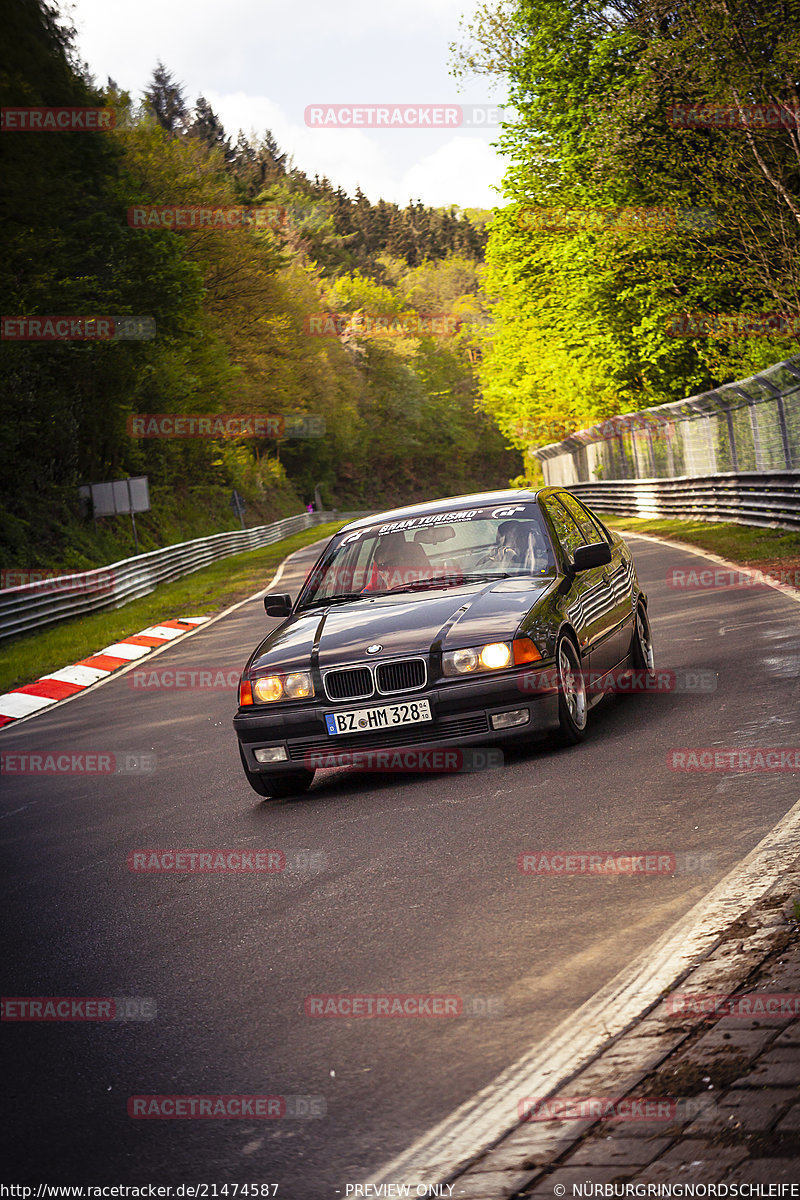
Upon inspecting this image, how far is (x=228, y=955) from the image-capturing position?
198 inches

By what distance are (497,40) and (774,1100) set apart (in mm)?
43764

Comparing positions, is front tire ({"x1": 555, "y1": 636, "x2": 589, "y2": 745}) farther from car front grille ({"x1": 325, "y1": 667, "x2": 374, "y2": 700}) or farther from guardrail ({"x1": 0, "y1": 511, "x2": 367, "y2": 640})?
guardrail ({"x1": 0, "y1": 511, "x2": 367, "y2": 640})

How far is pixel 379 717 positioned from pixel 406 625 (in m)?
0.55

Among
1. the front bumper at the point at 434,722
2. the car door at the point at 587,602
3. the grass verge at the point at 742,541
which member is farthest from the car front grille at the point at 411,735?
the grass verge at the point at 742,541

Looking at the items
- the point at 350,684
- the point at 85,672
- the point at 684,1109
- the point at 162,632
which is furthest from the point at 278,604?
the point at 162,632

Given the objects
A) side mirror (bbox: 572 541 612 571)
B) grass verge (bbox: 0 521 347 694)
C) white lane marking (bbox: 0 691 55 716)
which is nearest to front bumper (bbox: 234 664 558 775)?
side mirror (bbox: 572 541 612 571)

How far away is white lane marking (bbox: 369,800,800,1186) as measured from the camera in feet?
10.5

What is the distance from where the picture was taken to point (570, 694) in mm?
7711

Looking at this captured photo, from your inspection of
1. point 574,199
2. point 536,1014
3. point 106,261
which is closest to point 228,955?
point 536,1014

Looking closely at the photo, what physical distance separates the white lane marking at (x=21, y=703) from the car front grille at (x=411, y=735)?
27.1 feet

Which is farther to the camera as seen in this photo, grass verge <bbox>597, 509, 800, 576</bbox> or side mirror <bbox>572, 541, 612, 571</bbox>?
grass verge <bbox>597, 509, 800, 576</bbox>

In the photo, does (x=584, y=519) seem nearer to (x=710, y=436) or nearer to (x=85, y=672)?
(x=85, y=672)

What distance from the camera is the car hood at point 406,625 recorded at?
7.37 m

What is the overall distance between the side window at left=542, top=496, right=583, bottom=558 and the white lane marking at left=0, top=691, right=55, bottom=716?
7.87 metres
